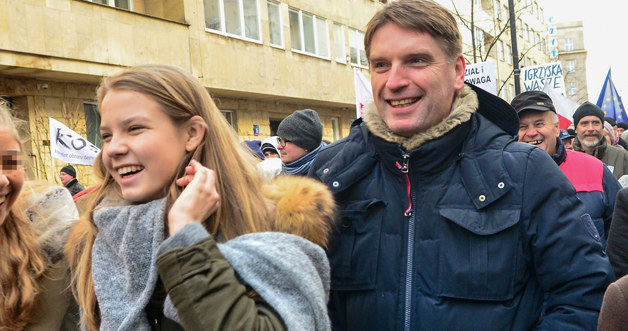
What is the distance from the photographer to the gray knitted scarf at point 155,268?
1.94 metres

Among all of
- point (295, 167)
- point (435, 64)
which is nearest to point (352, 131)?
point (435, 64)

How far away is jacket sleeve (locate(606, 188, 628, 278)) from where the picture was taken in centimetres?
288

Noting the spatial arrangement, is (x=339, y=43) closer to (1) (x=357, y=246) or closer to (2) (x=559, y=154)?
(2) (x=559, y=154)

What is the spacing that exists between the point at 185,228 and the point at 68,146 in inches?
292

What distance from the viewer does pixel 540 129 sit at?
5.02 metres

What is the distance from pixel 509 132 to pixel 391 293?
2.59 feet

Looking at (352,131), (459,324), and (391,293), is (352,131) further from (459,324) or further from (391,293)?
(459,324)

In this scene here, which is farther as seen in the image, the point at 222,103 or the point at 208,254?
the point at 222,103

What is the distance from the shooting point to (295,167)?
20.3ft

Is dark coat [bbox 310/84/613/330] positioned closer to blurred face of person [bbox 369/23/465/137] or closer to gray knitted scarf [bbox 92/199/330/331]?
blurred face of person [bbox 369/23/465/137]

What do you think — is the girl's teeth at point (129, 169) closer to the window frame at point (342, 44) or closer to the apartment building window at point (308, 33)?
the apartment building window at point (308, 33)

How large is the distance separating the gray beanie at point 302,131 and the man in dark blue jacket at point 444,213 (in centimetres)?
372

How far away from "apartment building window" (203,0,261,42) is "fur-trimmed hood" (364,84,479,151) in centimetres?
1519

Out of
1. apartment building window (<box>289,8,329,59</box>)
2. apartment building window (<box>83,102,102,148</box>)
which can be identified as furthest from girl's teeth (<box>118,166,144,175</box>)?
apartment building window (<box>289,8,329,59</box>)
